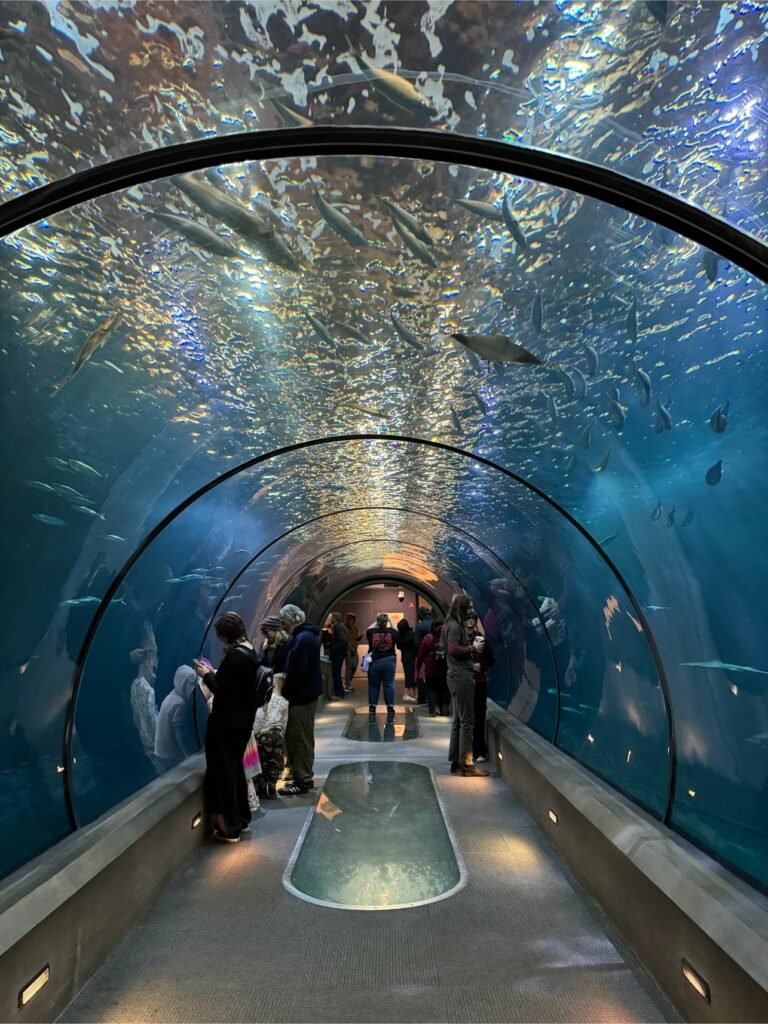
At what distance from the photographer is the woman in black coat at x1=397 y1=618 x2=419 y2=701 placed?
16891mm

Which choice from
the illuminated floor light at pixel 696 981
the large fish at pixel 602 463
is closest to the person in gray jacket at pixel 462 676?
the large fish at pixel 602 463

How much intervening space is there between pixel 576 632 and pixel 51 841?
5501 mm

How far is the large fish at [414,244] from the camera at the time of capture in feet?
11.9

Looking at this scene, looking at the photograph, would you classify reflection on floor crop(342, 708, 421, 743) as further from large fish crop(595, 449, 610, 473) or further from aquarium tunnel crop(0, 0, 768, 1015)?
large fish crop(595, 449, 610, 473)

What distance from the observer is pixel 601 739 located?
21.4 feet

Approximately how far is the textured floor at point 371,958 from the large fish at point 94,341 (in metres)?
3.42

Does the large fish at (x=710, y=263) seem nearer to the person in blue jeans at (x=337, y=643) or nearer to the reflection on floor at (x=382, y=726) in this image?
the reflection on floor at (x=382, y=726)

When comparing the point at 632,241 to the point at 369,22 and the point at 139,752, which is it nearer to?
the point at 369,22

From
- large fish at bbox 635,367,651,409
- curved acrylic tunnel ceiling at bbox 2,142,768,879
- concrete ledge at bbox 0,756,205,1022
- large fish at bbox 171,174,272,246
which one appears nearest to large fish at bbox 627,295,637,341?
curved acrylic tunnel ceiling at bbox 2,142,768,879

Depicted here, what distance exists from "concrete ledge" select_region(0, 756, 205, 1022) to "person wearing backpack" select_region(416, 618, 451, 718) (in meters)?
7.21

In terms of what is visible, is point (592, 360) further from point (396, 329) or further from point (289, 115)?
point (289, 115)

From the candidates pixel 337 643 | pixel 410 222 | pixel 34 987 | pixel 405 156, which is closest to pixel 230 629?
pixel 34 987

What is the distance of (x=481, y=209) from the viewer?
350 centimetres

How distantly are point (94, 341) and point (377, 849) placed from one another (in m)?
4.54
